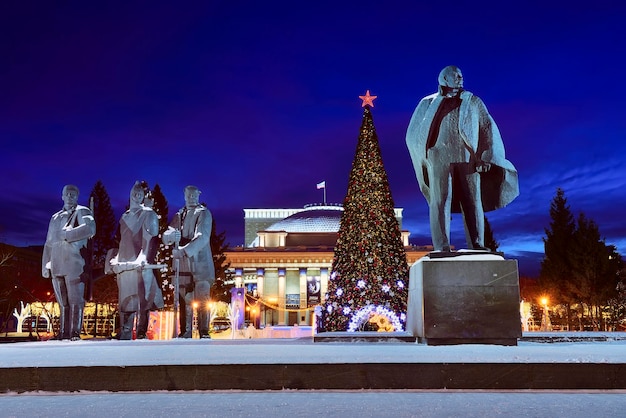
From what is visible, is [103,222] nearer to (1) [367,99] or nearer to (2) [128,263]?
(1) [367,99]

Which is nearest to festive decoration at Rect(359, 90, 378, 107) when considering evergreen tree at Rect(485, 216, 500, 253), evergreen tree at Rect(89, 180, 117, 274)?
evergreen tree at Rect(485, 216, 500, 253)

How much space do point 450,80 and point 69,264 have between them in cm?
688

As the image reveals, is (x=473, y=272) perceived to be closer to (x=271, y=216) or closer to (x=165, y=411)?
(x=165, y=411)

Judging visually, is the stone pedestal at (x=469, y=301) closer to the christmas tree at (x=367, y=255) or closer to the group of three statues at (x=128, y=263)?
the group of three statues at (x=128, y=263)

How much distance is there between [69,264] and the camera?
9602mm

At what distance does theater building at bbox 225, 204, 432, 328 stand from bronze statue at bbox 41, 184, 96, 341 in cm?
6701

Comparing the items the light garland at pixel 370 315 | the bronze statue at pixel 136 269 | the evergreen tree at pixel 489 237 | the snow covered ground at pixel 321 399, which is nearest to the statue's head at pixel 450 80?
the snow covered ground at pixel 321 399

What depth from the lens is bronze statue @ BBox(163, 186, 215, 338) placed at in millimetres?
10219

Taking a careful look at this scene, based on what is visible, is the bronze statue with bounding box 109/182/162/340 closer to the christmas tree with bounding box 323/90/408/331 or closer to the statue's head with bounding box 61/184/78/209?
the statue's head with bounding box 61/184/78/209

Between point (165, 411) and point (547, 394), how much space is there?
2.96 meters

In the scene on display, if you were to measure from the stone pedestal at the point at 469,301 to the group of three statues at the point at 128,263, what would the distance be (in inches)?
189

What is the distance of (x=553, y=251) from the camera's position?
123 ft

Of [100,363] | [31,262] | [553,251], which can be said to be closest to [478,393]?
[100,363]

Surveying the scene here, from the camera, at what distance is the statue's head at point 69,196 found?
10094 mm
